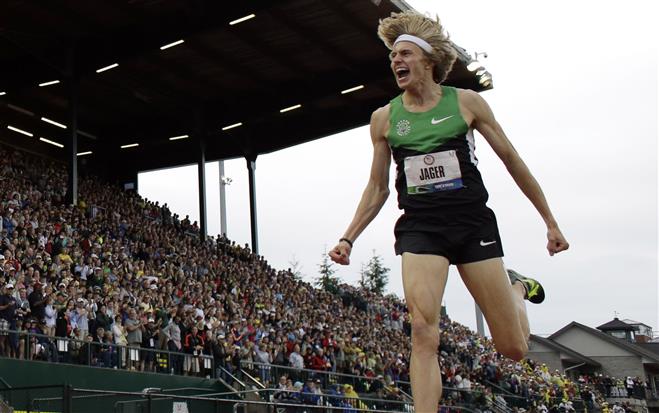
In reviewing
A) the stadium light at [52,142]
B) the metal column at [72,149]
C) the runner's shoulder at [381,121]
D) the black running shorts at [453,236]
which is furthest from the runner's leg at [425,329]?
the stadium light at [52,142]

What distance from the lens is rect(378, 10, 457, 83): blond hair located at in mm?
5488

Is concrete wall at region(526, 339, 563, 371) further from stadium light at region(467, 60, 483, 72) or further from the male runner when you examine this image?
the male runner

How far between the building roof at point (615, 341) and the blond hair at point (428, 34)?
202 ft

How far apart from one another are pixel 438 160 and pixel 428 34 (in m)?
0.80

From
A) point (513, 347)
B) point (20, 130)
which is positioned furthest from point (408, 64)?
point (20, 130)

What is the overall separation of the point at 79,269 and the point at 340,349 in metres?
8.42

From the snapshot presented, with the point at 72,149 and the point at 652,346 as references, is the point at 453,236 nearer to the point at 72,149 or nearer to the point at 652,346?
the point at 72,149

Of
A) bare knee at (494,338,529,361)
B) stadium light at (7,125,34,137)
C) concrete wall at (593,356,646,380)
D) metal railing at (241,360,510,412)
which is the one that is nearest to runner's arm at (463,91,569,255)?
bare knee at (494,338,529,361)

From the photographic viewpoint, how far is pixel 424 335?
4.93 m

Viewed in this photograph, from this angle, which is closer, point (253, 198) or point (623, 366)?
point (253, 198)

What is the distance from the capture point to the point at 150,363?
18.3m

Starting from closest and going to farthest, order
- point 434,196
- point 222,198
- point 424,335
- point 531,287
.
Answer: point 424,335 → point 434,196 → point 531,287 → point 222,198

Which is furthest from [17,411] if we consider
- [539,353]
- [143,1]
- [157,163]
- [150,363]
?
[539,353]

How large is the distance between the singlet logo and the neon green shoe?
161cm
